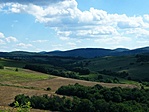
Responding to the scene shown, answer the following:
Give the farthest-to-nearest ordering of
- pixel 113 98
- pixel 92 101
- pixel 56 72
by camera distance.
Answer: pixel 56 72
pixel 113 98
pixel 92 101

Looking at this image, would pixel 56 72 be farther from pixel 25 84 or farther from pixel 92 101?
pixel 92 101

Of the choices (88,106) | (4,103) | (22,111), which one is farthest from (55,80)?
(22,111)

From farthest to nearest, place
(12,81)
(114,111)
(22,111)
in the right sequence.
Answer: (12,81) → (114,111) → (22,111)

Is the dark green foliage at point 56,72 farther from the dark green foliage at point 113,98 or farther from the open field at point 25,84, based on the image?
the dark green foliage at point 113,98

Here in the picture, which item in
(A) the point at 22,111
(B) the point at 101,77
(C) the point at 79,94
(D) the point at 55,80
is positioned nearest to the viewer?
(A) the point at 22,111

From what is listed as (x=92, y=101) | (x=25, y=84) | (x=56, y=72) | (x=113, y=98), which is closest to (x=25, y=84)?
(x=25, y=84)

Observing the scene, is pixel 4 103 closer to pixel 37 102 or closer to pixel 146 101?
pixel 37 102

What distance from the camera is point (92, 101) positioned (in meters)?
79.4

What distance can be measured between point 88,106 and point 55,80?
184 feet

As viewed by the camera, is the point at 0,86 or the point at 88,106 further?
the point at 0,86

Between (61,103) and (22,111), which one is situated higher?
(22,111)

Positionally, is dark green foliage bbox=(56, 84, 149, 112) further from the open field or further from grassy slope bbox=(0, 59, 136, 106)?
grassy slope bbox=(0, 59, 136, 106)

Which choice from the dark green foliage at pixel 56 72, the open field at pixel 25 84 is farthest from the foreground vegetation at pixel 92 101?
the dark green foliage at pixel 56 72

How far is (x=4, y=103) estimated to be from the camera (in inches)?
3194
